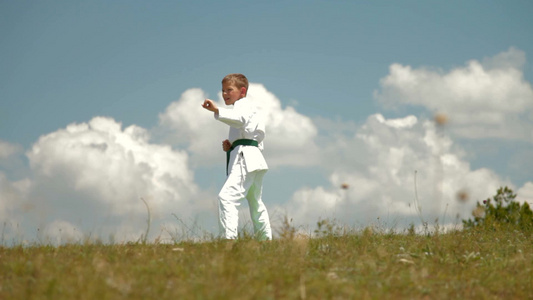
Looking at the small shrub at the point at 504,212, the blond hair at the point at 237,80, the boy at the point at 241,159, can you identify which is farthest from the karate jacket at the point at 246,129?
the small shrub at the point at 504,212

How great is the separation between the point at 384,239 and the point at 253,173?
277 cm

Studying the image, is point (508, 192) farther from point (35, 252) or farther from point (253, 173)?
point (35, 252)

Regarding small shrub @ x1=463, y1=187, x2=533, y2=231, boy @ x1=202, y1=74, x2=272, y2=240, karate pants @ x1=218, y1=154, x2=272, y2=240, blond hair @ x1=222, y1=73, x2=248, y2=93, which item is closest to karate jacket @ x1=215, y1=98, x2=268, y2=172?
boy @ x1=202, y1=74, x2=272, y2=240

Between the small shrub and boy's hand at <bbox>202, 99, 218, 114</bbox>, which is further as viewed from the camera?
the small shrub

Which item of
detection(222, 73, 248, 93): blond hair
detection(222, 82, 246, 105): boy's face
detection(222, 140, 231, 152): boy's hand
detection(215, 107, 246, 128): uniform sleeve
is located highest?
detection(222, 73, 248, 93): blond hair

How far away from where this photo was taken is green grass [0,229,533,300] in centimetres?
444

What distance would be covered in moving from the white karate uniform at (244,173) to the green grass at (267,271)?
632 millimetres

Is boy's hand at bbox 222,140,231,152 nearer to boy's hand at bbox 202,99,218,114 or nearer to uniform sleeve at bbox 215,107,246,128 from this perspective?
uniform sleeve at bbox 215,107,246,128

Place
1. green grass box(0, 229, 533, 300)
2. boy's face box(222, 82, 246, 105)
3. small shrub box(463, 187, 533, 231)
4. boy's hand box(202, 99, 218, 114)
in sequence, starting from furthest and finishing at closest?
small shrub box(463, 187, 533, 231) → boy's face box(222, 82, 246, 105) → boy's hand box(202, 99, 218, 114) → green grass box(0, 229, 533, 300)

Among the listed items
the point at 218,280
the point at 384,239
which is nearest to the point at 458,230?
the point at 384,239

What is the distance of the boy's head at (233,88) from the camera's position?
8.38 m

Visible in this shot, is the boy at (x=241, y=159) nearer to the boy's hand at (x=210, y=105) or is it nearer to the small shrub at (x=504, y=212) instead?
the boy's hand at (x=210, y=105)

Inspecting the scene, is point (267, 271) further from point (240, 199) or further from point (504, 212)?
point (504, 212)

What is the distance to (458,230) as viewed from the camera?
10.5 m
